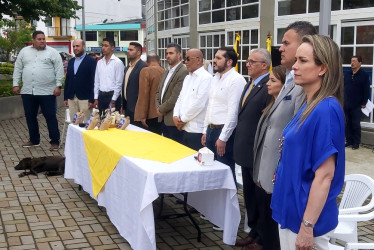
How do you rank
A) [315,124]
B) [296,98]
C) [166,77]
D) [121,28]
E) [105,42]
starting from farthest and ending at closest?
[121,28] < [105,42] < [166,77] < [296,98] < [315,124]

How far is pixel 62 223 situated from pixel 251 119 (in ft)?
7.54

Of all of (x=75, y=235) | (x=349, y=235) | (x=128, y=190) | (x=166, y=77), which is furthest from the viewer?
(x=166, y=77)

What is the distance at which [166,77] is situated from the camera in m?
6.29

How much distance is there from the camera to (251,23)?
39.2 feet

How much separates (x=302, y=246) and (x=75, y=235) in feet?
9.33

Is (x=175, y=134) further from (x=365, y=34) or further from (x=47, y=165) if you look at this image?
(x=365, y=34)

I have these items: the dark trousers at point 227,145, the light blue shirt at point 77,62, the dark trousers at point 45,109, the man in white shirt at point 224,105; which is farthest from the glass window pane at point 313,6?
the dark trousers at point 227,145

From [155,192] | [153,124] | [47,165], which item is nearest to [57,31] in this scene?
[47,165]

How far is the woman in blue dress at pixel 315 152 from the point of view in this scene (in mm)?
2338

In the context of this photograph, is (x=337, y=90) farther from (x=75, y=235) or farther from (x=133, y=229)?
(x=75, y=235)

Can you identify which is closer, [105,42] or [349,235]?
[349,235]

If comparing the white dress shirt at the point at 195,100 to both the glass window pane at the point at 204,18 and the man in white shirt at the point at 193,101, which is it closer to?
the man in white shirt at the point at 193,101

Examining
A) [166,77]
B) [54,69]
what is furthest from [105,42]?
[166,77]

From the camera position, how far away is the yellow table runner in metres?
4.45
